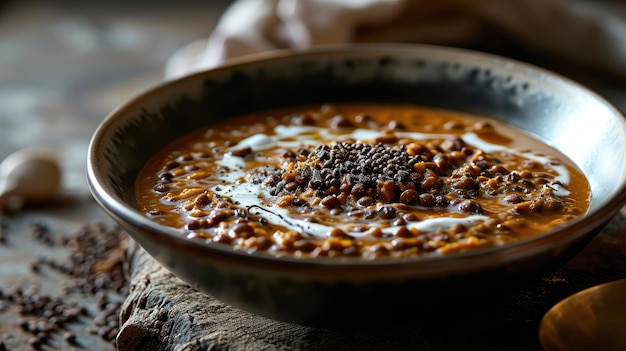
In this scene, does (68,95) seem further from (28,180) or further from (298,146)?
(298,146)

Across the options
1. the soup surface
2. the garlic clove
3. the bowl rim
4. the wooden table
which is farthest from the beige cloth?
the bowl rim

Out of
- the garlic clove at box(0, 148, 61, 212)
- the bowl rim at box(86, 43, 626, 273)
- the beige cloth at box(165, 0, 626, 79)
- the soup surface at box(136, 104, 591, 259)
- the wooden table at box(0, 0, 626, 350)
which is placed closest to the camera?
the bowl rim at box(86, 43, 626, 273)

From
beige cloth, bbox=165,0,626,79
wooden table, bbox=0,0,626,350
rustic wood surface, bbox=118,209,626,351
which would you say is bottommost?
wooden table, bbox=0,0,626,350

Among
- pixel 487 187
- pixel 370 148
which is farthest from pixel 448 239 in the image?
pixel 370 148

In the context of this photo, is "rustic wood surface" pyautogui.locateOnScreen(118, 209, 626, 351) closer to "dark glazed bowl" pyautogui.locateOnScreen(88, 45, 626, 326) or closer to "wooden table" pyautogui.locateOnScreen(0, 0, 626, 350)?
"dark glazed bowl" pyautogui.locateOnScreen(88, 45, 626, 326)

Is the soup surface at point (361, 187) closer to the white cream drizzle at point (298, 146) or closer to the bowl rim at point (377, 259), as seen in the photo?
the white cream drizzle at point (298, 146)

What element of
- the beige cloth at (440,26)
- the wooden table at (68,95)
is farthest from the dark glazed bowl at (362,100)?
the beige cloth at (440,26)

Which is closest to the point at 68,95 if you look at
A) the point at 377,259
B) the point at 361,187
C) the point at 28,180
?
the point at 28,180
